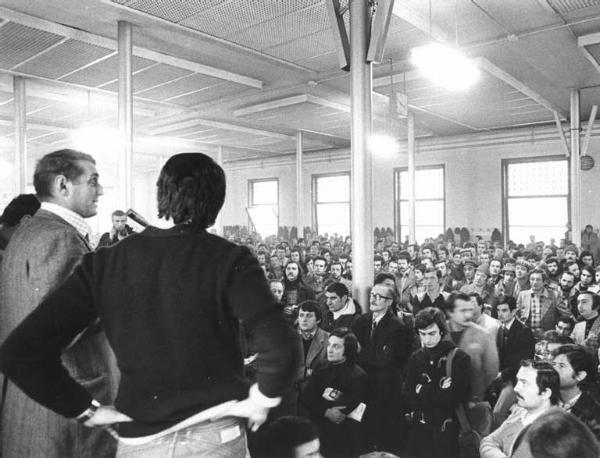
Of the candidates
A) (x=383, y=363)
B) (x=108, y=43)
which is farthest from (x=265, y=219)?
(x=383, y=363)

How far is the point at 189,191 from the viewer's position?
4.22 ft

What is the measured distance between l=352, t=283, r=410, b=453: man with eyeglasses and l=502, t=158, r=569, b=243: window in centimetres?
1110

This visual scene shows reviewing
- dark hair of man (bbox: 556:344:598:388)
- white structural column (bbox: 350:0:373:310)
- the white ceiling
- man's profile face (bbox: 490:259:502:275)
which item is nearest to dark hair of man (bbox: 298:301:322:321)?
white structural column (bbox: 350:0:373:310)

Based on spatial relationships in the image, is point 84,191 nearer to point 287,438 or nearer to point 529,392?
point 287,438

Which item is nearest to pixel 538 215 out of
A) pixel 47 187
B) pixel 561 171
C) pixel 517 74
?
pixel 561 171

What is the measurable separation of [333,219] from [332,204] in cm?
52

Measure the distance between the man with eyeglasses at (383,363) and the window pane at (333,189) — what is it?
1400 centimetres

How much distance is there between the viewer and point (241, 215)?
2150 centimetres

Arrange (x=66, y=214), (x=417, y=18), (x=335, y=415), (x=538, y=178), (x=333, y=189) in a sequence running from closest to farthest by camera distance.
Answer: (x=66, y=214) → (x=335, y=415) → (x=417, y=18) → (x=538, y=178) → (x=333, y=189)

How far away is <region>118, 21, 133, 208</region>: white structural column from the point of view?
6.15 meters

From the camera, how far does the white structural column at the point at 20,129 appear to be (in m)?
8.62

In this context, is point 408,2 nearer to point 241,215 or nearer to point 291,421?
point 291,421

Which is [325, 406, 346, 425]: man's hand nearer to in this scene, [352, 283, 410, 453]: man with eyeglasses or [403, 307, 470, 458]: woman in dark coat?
[352, 283, 410, 453]: man with eyeglasses

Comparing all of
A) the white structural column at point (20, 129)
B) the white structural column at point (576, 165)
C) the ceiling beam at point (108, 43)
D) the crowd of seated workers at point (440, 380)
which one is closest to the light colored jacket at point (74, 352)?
the crowd of seated workers at point (440, 380)
